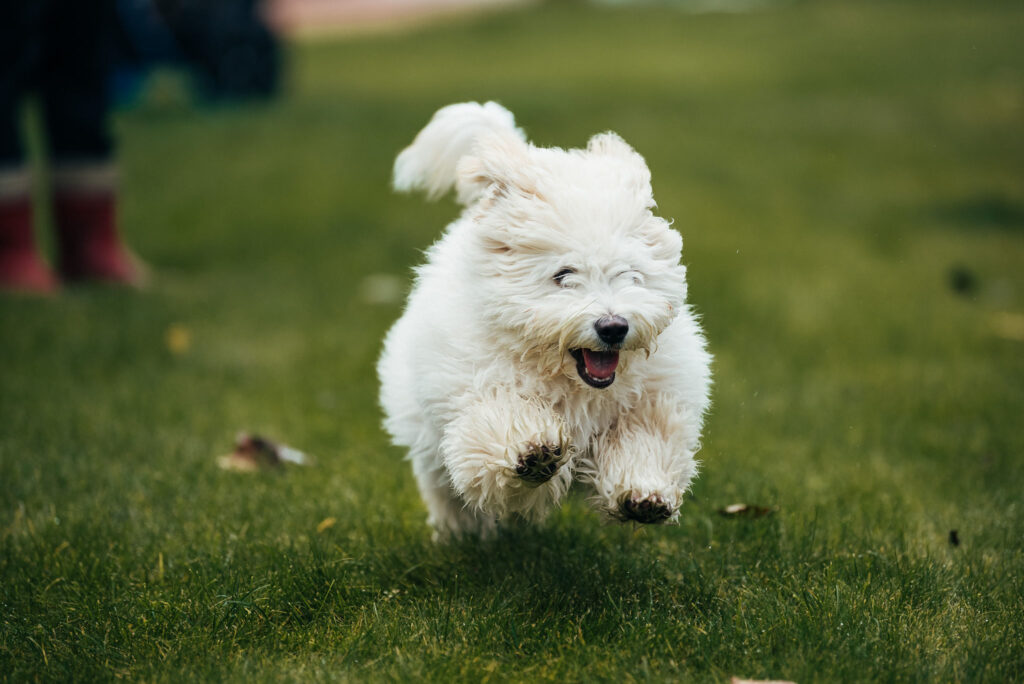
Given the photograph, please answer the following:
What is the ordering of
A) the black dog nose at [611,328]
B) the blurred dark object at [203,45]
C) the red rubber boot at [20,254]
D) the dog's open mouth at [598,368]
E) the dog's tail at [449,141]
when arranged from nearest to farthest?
the black dog nose at [611,328], the dog's open mouth at [598,368], the dog's tail at [449,141], the red rubber boot at [20,254], the blurred dark object at [203,45]

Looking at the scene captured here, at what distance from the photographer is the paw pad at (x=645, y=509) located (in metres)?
3.07

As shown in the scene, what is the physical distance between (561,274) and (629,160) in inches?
19.7

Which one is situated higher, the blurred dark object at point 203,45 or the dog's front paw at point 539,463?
the dog's front paw at point 539,463

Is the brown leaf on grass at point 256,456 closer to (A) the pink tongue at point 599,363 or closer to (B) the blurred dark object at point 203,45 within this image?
(A) the pink tongue at point 599,363

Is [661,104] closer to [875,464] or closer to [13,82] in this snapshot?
[13,82]

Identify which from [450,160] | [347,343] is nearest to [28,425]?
[347,343]

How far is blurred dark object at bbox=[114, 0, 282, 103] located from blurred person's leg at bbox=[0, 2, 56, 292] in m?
6.60

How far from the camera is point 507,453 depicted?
10.1 feet

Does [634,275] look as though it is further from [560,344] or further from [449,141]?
[449,141]

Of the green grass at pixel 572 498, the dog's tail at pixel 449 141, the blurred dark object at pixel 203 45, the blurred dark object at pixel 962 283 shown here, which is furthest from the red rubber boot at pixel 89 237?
the blurred dark object at pixel 203 45

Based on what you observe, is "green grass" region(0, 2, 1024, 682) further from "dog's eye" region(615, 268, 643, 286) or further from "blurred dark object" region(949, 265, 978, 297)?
"dog's eye" region(615, 268, 643, 286)

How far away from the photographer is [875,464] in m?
4.82

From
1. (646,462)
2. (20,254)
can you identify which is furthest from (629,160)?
(20,254)

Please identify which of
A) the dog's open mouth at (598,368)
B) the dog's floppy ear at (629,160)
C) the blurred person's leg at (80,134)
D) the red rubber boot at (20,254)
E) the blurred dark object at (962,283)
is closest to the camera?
the dog's open mouth at (598,368)
